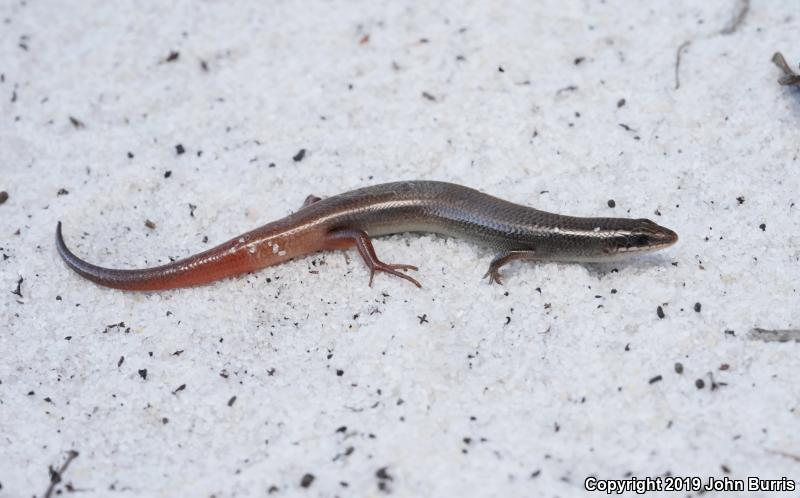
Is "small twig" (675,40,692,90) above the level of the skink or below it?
above

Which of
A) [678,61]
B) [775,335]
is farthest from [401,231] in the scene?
[678,61]

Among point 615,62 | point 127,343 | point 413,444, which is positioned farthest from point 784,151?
point 127,343

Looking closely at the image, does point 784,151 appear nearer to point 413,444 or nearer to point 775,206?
point 775,206

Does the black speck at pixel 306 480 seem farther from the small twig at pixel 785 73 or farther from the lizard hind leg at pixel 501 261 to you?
the small twig at pixel 785 73

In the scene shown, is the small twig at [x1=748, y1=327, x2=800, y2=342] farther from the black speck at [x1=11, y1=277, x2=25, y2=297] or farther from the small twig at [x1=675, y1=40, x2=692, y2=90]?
the black speck at [x1=11, y1=277, x2=25, y2=297]

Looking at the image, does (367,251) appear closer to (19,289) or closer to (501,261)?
(501,261)

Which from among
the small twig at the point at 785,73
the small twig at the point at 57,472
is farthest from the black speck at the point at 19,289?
the small twig at the point at 785,73

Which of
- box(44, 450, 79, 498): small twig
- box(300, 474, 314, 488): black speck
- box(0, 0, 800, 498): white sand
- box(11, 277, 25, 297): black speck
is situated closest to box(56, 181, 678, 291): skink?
box(0, 0, 800, 498): white sand
